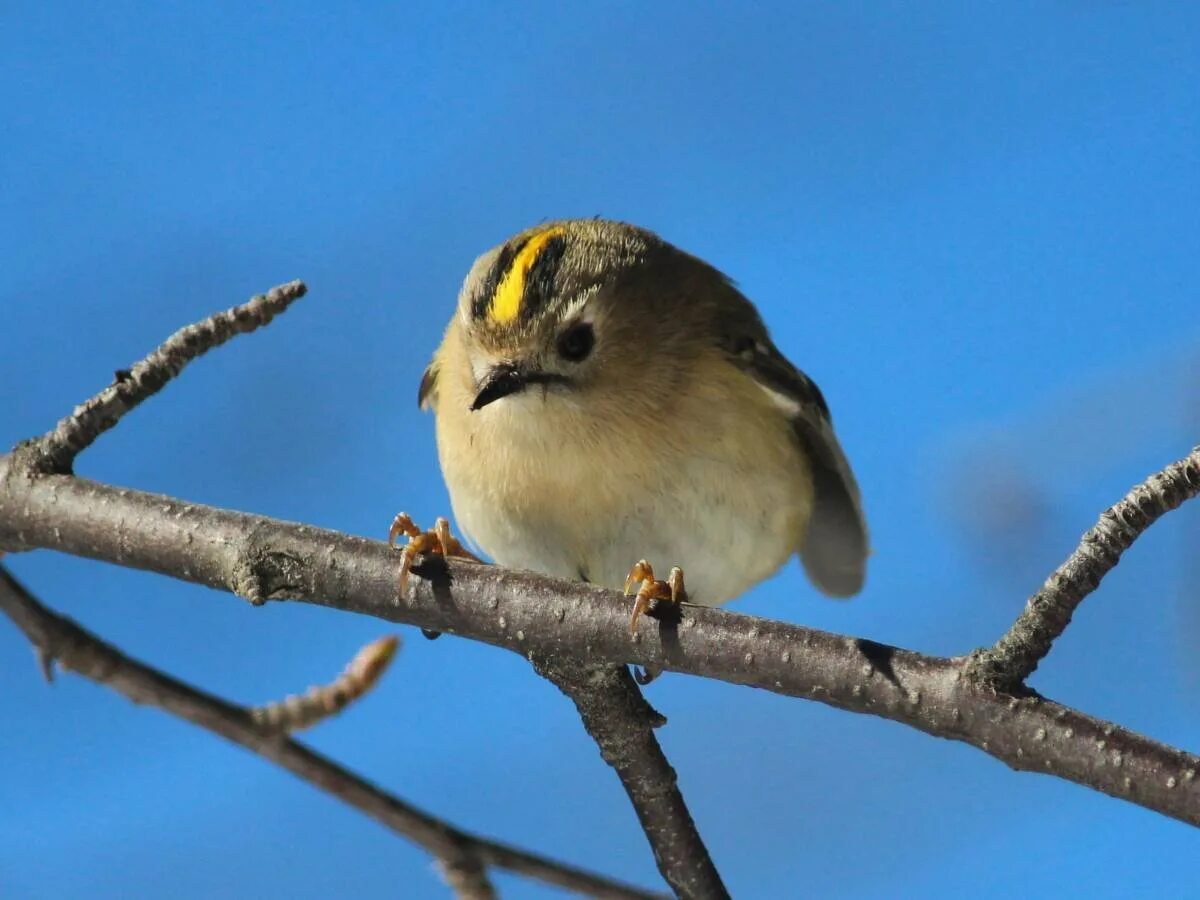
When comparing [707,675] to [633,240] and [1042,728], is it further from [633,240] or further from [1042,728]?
[633,240]

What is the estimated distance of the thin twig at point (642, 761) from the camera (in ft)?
3.52

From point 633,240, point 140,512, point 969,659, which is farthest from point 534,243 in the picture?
point 969,659

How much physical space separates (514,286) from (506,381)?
144 mm

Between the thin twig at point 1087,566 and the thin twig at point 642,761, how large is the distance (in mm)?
302

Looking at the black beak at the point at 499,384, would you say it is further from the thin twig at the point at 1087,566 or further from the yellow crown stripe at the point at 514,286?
the thin twig at the point at 1087,566

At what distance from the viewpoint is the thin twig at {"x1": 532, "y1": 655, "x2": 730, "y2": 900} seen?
42.2 inches

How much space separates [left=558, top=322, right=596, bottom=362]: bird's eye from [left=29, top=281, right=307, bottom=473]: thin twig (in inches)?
18.1

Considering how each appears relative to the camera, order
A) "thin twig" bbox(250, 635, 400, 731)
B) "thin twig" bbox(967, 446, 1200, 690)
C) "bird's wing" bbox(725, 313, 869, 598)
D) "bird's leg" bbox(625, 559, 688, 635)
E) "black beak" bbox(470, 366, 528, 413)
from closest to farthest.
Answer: "thin twig" bbox(967, 446, 1200, 690)
"bird's leg" bbox(625, 559, 688, 635)
"thin twig" bbox(250, 635, 400, 731)
"black beak" bbox(470, 366, 528, 413)
"bird's wing" bbox(725, 313, 869, 598)

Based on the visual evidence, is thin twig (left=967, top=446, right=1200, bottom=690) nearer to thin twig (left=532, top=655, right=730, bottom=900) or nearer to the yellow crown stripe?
thin twig (left=532, top=655, right=730, bottom=900)

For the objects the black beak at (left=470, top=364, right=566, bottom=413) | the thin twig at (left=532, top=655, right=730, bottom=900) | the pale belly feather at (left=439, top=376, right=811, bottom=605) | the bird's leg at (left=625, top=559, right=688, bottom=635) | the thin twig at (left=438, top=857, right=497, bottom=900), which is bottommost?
the thin twig at (left=438, top=857, right=497, bottom=900)

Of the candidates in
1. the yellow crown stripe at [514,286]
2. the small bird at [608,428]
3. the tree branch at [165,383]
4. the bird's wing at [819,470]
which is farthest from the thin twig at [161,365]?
the bird's wing at [819,470]

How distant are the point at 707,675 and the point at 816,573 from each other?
1122 millimetres

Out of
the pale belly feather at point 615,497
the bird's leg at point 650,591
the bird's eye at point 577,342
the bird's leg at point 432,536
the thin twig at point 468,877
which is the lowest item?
the thin twig at point 468,877

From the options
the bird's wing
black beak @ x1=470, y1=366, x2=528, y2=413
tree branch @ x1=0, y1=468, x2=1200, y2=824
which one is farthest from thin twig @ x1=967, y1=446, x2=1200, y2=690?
the bird's wing
